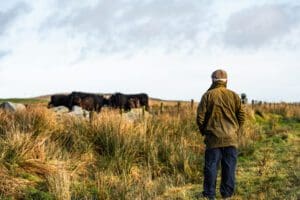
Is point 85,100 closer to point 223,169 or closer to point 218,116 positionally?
point 223,169

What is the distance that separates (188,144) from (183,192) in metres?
4.75

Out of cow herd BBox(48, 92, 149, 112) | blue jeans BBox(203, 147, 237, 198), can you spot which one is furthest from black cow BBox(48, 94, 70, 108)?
blue jeans BBox(203, 147, 237, 198)

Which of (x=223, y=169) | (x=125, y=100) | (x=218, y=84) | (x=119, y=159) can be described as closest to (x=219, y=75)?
(x=218, y=84)

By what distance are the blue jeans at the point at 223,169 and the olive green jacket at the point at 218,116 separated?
14 cm

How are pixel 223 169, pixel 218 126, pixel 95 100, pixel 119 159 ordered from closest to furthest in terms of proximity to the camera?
1. pixel 218 126
2. pixel 223 169
3. pixel 119 159
4. pixel 95 100

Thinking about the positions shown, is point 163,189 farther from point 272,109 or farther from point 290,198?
point 272,109

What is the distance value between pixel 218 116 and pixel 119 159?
3811mm

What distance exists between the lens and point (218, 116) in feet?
33.2

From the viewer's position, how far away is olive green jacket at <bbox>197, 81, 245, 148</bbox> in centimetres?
1005

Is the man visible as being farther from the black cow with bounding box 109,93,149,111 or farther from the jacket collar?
the black cow with bounding box 109,93,149,111

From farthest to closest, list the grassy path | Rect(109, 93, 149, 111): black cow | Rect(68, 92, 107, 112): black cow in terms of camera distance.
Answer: Rect(109, 93, 149, 111): black cow < Rect(68, 92, 107, 112): black cow < the grassy path

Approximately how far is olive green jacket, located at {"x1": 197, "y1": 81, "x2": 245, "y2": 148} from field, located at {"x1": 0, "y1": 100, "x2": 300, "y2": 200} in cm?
104

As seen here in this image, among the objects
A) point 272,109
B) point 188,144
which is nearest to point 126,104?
point 272,109

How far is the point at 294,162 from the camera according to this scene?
520 inches
